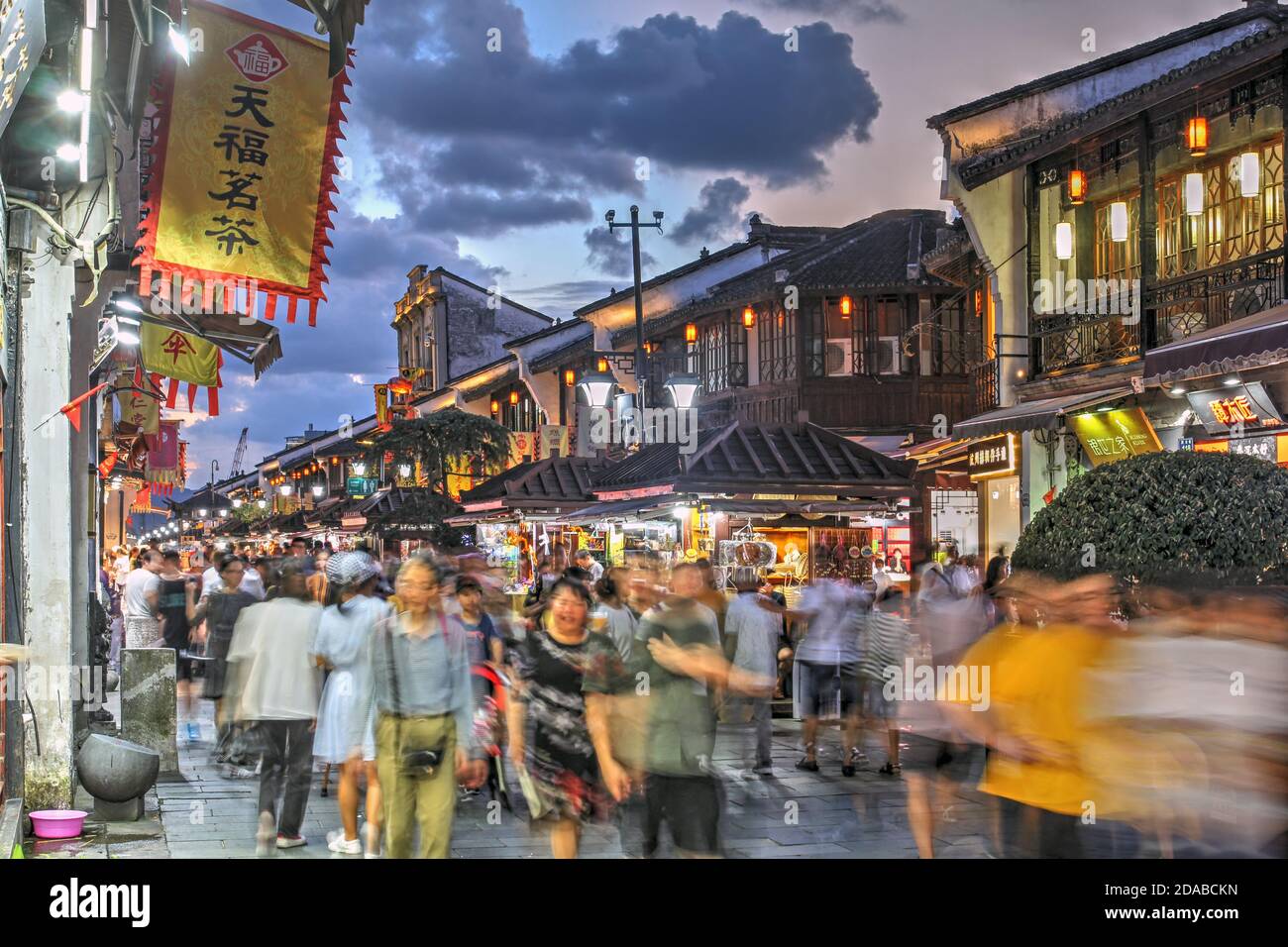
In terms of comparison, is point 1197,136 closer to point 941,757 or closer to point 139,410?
point 941,757

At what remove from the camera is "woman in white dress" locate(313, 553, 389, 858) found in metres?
9.02

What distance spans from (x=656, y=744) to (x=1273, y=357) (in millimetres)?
7878

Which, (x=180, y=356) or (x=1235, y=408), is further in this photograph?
(x=1235, y=408)

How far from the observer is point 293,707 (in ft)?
30.5

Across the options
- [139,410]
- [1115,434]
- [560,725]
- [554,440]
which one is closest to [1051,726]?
[560,725]

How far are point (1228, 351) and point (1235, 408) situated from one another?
3845mm

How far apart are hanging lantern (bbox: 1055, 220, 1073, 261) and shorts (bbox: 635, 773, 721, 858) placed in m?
14.8

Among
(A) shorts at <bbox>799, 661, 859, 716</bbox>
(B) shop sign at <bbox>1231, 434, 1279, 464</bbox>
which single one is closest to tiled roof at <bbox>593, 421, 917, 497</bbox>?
(B) shop sign at <bbox>1231, 434, 1279, 464</bbox>

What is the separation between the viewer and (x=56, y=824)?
31.2 ft

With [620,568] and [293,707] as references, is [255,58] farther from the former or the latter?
[620,568]

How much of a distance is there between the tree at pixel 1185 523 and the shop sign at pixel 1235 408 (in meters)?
5.23

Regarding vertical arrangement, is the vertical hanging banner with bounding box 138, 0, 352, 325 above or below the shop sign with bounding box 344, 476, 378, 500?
above

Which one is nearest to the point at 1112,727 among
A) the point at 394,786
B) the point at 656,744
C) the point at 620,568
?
the point at 656,744

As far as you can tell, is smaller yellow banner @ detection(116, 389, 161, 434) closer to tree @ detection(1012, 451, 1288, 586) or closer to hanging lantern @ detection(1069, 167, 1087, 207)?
hanging lantern @ detection(1069, 167, 1087, 207)
